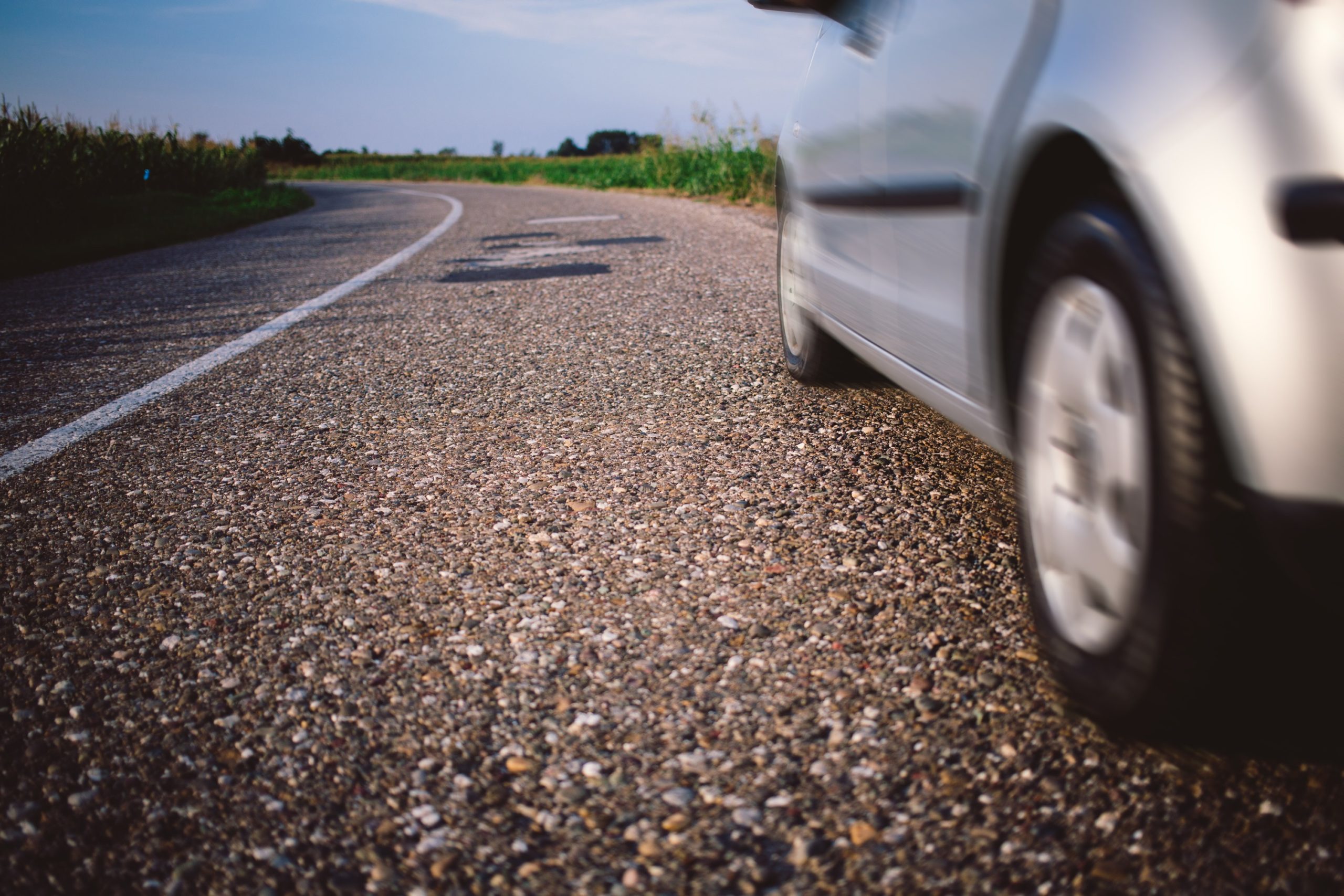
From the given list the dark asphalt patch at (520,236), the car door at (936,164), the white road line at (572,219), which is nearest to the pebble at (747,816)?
the car door at (936,164)

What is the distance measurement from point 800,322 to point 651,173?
2006 centimetres

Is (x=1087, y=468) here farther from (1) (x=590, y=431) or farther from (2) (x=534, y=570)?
(1) (x=590, y=431)

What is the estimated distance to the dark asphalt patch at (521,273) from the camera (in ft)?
23.9

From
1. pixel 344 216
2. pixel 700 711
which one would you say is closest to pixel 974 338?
pixel 700 711

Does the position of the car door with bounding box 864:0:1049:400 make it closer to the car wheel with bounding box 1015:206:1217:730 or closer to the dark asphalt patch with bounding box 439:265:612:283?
the car wheel with bounding box 1015:206:1217:730

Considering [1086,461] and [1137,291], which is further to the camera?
[1086,461]

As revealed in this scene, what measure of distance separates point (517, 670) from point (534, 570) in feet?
1.53

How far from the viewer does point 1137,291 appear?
4.40 ft

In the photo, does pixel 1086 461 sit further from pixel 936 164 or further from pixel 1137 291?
pixel 936 164

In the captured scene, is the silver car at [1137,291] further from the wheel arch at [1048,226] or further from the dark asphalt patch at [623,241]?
the dark asphalt patch at [623,241]

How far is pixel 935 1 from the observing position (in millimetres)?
2047

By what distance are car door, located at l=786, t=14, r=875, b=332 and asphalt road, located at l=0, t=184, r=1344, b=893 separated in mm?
512

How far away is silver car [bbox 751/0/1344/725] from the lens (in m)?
1.12

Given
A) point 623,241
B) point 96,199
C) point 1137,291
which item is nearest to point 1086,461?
point 1137,291
